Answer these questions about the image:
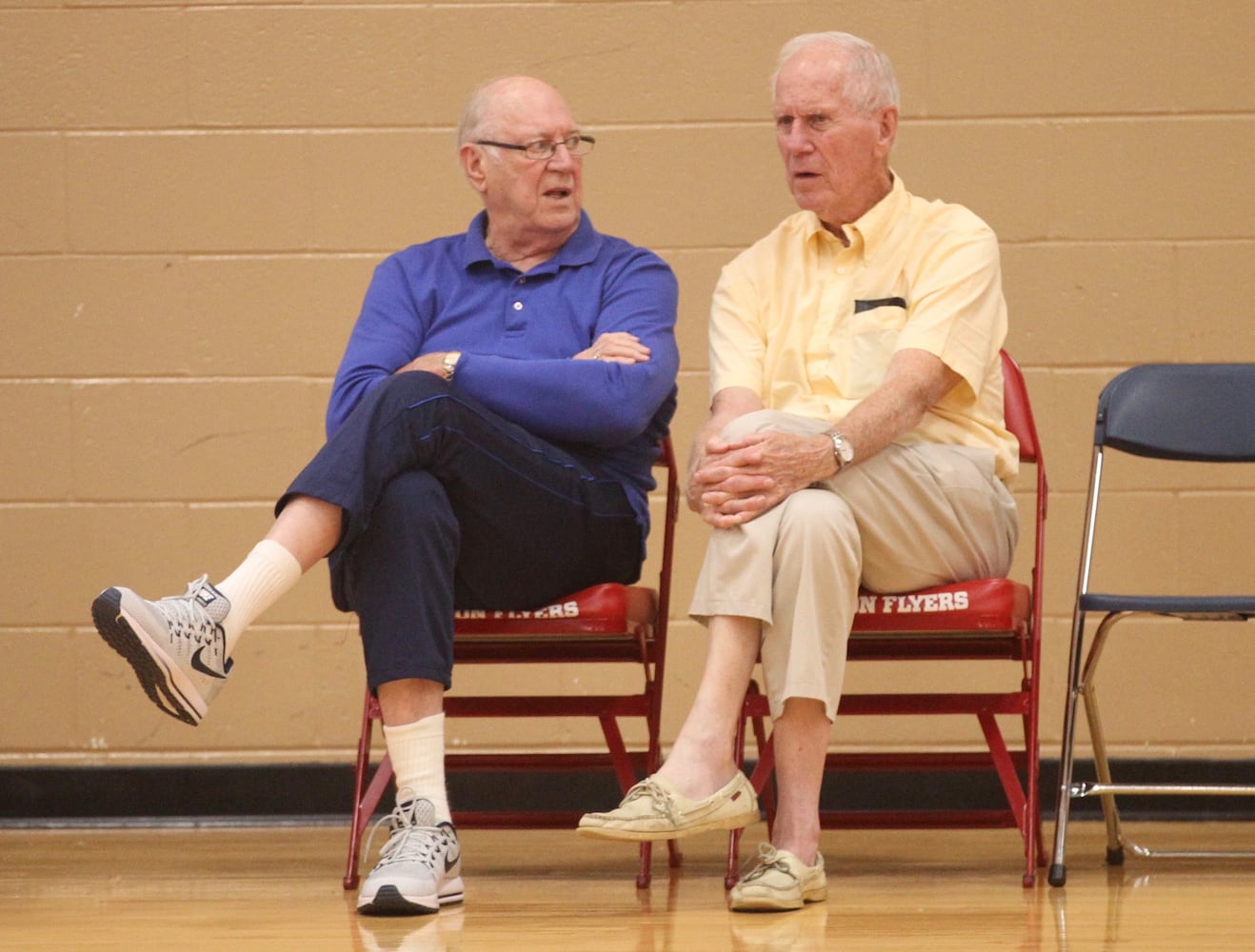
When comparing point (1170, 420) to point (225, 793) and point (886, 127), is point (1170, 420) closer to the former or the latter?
point (886, 127)

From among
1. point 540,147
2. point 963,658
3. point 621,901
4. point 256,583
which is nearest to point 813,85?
point 540,147

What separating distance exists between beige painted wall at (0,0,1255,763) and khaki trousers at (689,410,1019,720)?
1.16m

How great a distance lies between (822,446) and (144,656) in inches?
40.9

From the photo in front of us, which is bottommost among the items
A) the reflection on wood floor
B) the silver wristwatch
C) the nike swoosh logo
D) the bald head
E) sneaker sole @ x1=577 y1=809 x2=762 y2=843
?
the reflection on wood floor

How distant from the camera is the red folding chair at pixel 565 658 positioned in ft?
8.73

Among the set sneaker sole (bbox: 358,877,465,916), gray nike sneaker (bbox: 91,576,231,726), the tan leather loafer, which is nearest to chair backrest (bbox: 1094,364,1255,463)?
the tan leather loafer

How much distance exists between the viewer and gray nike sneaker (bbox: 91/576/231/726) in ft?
7.23

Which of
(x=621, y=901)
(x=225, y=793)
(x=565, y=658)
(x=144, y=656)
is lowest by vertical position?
(x=225, y=793)

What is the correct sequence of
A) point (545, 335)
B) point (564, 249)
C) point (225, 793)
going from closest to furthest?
point (545, 335)
point (564, 249)
point (225, 793)

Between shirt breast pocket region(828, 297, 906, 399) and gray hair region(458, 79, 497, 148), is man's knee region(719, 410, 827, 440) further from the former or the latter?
gray hair region(458, 79, 497, 148)

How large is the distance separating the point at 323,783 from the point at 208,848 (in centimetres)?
45

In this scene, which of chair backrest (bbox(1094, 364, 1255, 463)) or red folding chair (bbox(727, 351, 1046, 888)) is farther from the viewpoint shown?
chair backrest (bbox(1094, 364, 1255, 463))

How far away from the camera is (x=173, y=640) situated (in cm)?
226

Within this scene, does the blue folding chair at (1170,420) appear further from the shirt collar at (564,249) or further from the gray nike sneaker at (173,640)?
the gray nike sneaker at (173,640)
